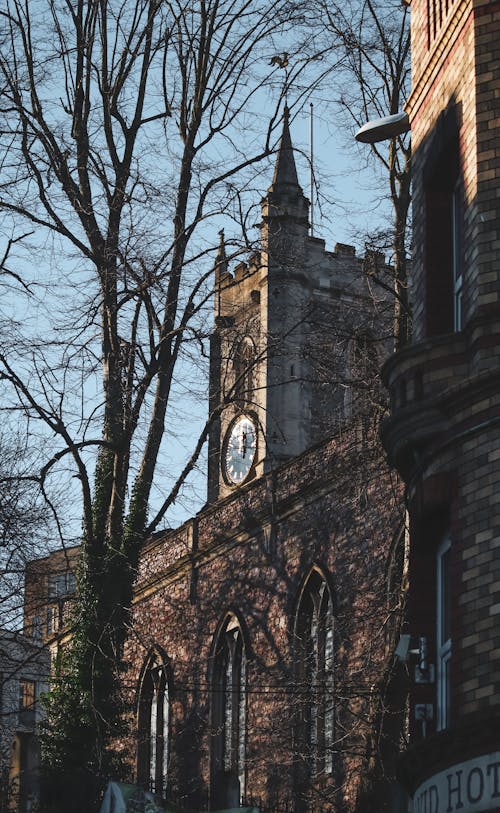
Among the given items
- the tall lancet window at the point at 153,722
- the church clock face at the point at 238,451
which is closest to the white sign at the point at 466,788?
the tall lancet window at the point at 153,722

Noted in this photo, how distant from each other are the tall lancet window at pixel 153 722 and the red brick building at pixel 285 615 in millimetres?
44

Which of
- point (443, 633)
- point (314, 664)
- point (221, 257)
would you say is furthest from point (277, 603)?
point (443, 633)

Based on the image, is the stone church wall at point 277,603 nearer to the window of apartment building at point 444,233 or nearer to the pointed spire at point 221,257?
the pointed spire at point 221,257

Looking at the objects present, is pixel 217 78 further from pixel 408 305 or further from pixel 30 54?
pixel 408 305

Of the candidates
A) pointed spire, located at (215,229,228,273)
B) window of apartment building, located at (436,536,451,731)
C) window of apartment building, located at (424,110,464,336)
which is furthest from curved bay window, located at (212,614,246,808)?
window of apartment building, located at (436,536,451,731)

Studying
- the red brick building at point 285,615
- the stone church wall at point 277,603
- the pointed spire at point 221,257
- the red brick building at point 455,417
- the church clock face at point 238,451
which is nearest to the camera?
the red brick building at point 455,417

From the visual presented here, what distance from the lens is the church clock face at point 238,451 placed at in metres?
69.9

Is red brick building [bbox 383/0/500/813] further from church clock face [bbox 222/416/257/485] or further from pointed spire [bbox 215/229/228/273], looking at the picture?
church clock face [bbox 222/416/257/485]

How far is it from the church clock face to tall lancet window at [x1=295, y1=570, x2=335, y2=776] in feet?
125

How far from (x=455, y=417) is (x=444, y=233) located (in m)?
2.78

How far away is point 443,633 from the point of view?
16203mm

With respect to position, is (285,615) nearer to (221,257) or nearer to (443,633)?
(221,257)

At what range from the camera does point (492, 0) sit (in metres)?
16.6

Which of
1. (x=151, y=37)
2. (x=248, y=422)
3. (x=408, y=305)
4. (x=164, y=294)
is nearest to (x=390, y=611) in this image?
(x=408, y=305)
